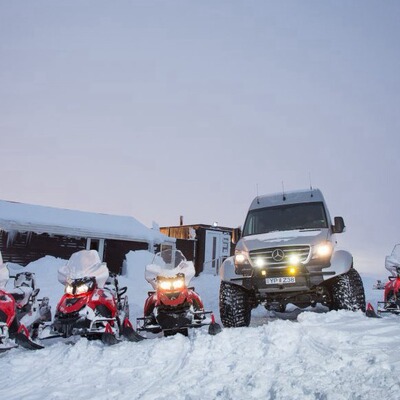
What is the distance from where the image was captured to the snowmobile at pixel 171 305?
7109 millimetres

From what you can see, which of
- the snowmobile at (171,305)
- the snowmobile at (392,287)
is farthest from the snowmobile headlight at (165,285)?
the snowmobile at (392,287)

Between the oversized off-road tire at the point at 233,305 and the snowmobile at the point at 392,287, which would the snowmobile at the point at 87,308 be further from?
the snowmobile at the point at 392,287

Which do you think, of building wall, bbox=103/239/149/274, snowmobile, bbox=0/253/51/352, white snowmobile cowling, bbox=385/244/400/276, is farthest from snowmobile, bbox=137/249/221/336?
building wall, bbox=103/239/149/274

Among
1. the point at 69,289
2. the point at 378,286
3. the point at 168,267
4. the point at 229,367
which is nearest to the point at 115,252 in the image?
the point at 378,286

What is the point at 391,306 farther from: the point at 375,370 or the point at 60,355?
the point at 60,355

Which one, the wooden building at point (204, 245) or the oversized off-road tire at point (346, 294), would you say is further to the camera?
the wooden building at point (204, 245)

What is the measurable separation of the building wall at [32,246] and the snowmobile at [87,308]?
16.8 metres

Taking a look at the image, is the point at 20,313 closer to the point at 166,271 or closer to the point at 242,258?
the point at 166,271

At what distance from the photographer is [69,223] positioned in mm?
24078

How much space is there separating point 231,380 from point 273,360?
2.46 ft

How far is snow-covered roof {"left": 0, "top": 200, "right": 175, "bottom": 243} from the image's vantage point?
73.2 feet

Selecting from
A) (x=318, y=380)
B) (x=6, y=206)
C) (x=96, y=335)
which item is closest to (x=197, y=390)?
(x=318, y=380)

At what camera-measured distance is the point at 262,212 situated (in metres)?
9.83

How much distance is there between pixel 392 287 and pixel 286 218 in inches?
109
